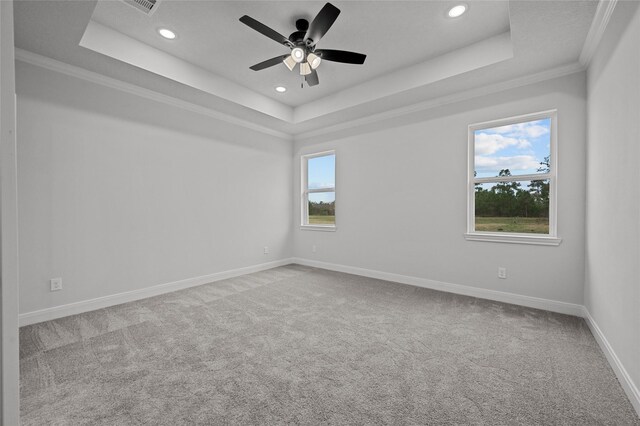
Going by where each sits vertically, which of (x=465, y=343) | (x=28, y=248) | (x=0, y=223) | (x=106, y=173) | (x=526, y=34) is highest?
(x=526, y=34)

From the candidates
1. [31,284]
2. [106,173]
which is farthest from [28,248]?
[106,173]

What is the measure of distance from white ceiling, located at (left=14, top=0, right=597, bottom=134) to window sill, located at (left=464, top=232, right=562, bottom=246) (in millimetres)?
1867

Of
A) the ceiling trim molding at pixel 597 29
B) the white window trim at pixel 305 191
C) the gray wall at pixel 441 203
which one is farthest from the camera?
the white window trim at pixel 305 191

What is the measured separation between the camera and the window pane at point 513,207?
3301 mm

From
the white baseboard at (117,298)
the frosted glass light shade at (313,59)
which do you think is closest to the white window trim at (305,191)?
the white baseboard at (117,298)

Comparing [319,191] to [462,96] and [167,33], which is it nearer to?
[462,96]

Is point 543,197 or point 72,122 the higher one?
point 72,122

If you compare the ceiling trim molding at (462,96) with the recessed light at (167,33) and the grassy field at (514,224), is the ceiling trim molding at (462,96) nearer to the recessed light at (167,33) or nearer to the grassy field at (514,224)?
the grassy field at (514,224)

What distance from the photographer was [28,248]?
2.77 metres

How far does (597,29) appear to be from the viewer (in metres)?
2.33

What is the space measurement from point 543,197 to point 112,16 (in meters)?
4.91

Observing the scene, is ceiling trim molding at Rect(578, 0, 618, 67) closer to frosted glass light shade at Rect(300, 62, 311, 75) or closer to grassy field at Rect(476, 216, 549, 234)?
grassy field at Rect(476, 216, 549, 234)

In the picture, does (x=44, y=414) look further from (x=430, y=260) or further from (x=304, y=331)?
(x=430, y=260)

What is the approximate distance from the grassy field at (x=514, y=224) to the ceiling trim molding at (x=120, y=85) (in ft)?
12.9
